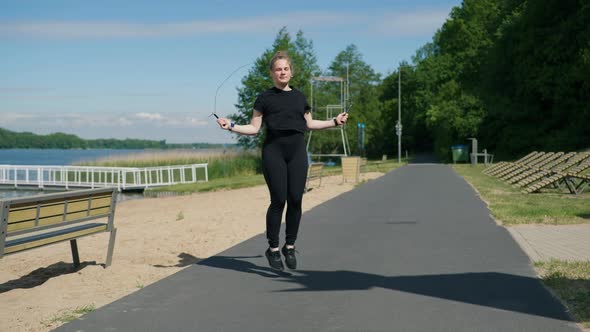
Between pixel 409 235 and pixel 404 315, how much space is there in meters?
4.49

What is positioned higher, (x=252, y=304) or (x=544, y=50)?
(x=544, y=50)

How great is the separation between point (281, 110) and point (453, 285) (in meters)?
2.20

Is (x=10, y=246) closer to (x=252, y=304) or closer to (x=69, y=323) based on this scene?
(x=69, y=323)

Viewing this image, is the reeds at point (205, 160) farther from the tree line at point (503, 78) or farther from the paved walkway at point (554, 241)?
the paved walkway at point (554, 241)

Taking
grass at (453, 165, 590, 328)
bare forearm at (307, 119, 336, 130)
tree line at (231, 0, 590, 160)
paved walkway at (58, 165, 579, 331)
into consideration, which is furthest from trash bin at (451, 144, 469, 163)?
bare forearm at (307, 119, 336, 130)

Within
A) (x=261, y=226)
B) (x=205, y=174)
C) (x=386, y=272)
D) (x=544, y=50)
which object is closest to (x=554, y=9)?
(x=544, y=50)

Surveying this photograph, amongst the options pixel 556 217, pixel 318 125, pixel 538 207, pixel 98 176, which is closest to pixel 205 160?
pixel 98 176

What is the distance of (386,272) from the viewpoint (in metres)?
6.22

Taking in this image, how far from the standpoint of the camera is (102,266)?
7277 mm

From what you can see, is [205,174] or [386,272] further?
[205,174]

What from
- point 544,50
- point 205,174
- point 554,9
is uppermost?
point 554,9

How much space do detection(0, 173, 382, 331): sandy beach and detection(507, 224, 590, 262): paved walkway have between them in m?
3.23

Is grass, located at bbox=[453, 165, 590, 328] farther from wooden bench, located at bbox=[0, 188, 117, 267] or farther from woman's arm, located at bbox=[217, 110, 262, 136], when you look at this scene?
wooden bench, located at bbox=[0, 188, 117, 267]

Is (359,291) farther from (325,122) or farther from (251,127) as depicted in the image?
(251,127)
